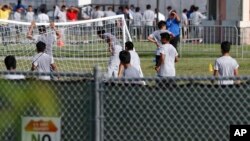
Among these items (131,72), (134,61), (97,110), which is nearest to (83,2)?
(134,61)

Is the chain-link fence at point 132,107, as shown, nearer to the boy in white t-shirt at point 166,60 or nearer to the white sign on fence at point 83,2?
the boy in white t-shirt at point 166,60

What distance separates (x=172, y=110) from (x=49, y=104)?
129 centimetres

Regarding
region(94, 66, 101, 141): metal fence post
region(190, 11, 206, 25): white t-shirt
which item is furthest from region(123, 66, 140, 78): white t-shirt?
region(190, 11, 206, 25): white t-shirt

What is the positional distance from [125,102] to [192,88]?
2.36 feet

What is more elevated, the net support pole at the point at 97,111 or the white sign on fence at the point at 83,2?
the white sign on fence at the point at 83,2

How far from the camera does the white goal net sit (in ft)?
80.9

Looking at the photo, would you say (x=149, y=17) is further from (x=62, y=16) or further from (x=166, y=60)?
(x=166, y=60)

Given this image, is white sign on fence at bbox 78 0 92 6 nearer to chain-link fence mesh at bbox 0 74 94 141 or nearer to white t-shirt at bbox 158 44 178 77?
white t-shirt at bbox 158 44 178 77

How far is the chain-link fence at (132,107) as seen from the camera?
408 inches

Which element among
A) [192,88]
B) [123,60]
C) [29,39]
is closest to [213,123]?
[192,88]

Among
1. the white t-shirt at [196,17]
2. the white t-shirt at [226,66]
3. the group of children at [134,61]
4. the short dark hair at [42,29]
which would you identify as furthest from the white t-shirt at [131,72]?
the white t-shirt at [196,17]

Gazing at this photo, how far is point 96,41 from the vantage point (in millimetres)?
27250

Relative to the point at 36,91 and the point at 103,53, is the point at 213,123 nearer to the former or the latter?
the point at 36,91

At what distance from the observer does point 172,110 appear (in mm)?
10453
